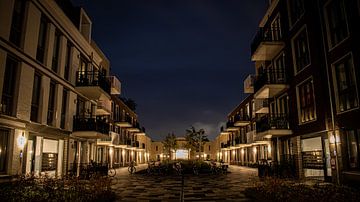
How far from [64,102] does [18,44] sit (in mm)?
6074

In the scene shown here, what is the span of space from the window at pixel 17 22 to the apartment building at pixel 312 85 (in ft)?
45.2

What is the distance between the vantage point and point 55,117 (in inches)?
684

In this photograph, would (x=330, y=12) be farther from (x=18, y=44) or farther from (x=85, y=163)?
(x=85, y=163)

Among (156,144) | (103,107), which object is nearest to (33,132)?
(103,107)

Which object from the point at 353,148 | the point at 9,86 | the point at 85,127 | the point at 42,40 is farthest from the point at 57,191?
the point at 353,148

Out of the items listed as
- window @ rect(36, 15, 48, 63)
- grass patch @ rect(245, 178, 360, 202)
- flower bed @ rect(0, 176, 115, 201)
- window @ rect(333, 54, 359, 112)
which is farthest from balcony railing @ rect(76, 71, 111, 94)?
window @ rect(333, 54, 359, 112)

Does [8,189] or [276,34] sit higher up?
[276,34]

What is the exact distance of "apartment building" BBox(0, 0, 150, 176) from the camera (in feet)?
41.6

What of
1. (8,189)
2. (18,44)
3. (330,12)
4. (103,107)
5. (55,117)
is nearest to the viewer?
(8,189)

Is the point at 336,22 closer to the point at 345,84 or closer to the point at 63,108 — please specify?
the point at 345,84

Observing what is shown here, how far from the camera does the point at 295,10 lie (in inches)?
723

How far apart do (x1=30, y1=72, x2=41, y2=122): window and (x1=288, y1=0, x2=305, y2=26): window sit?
14528 mm

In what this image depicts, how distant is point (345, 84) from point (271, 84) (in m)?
6.30

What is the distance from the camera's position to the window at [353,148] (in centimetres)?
1260
